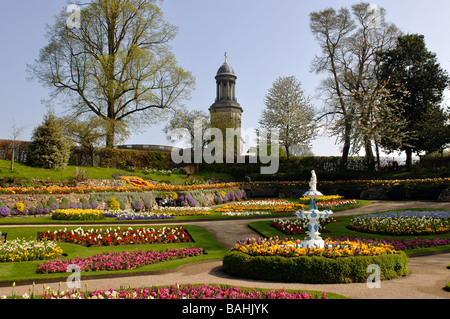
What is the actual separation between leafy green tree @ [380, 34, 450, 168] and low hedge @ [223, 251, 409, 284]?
89.2 feet

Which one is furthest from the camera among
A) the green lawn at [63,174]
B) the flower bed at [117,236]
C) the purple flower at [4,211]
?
the green lawn at [63,174]

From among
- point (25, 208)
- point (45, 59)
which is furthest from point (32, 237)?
point (45, 59)

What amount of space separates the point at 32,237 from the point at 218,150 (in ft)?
102

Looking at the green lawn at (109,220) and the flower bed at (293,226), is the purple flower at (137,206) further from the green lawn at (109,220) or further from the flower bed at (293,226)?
the flower bed at (293,226)

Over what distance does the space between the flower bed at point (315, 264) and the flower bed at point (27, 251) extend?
16.1 ft

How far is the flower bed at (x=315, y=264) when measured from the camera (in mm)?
8461

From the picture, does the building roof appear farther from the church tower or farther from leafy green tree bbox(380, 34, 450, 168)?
leafy green tree bbox(380, 34, 450, 168)

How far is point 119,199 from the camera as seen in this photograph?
70.3 feet

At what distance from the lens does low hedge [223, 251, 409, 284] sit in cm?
844
